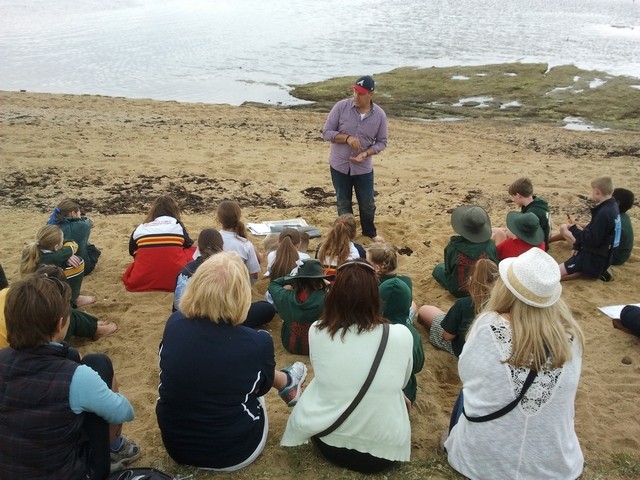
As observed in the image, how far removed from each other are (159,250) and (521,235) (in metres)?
3.68

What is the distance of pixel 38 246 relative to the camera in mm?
4852

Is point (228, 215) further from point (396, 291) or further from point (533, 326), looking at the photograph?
point (533, 326)

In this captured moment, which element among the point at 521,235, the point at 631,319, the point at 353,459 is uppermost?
the point at 521,235

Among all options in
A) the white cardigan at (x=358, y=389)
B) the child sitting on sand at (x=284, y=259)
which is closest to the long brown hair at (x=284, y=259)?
the child sitting on sand at (x=284, y=259)

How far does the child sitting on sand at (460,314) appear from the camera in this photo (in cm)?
410

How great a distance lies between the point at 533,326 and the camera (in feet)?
9.29

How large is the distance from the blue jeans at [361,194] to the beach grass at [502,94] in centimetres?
1083

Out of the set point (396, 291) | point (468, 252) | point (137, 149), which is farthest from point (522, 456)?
point (137, 149)

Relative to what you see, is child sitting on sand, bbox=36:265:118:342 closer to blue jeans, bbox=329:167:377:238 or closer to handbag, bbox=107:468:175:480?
handbag, bbox=107:468:175:480

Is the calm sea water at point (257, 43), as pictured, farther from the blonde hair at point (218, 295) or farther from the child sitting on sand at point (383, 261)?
the blonde hair at point (218, 295)

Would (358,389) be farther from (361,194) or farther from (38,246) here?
(361,194)

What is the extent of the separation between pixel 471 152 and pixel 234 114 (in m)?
6.84

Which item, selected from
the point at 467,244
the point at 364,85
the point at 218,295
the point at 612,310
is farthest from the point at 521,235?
the point at 218,295

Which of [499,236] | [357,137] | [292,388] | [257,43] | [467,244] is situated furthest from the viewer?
[257,43]
